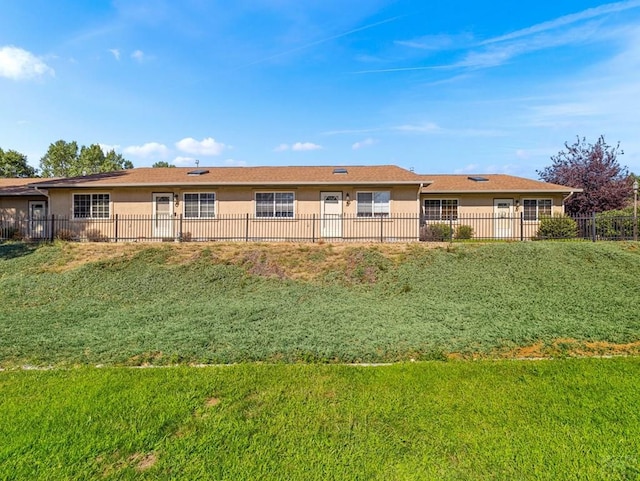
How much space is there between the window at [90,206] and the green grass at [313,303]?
3.52 metres

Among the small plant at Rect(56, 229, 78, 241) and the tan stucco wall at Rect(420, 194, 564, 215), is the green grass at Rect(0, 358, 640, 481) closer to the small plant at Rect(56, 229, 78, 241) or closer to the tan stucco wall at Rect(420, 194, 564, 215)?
the small plant at Rect(56, 229, 78, 241)

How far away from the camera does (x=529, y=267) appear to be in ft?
31.2

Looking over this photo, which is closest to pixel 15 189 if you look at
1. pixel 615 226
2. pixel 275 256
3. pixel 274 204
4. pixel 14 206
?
pixel 14 206

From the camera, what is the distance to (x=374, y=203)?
15352mm

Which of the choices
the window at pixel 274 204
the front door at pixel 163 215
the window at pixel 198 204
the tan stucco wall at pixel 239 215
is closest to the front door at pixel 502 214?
the tan stucco wall at pixel 239 215

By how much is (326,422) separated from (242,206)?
13.6m

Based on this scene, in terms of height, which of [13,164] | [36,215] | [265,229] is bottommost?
[265,229]

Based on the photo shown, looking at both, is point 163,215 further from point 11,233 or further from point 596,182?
point 596,182

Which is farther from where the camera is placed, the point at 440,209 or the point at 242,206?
the point at 440,209

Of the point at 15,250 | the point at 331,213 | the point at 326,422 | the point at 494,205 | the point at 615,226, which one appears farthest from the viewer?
the point at 494,205

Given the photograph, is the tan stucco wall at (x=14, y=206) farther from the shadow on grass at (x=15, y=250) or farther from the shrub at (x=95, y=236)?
the shadow on grass at (x=15, y=250)

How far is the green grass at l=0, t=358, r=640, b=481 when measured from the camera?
2494 mm

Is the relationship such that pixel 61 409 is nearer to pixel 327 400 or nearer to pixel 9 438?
pixel 9 438

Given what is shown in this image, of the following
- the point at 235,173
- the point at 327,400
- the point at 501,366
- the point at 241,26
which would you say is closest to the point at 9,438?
the point at 327,400
